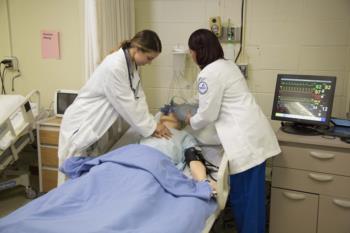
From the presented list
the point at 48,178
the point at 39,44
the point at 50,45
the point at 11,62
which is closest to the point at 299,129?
the point at 48,178

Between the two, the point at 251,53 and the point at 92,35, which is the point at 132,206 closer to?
the point at 92,35

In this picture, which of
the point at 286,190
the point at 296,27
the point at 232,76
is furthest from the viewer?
the point at 296,27

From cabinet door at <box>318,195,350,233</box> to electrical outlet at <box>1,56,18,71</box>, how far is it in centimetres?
284

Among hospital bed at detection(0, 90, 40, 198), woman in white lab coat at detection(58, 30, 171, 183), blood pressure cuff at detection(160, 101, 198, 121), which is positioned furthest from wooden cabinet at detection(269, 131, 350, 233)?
hospital bed at detection(0, 90, 40, 198)

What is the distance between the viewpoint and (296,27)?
2.70 m

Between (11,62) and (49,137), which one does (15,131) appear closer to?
(49,137)

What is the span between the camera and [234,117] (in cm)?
212

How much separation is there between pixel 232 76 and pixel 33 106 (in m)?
1.84

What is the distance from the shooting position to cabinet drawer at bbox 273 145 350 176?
2115 mm

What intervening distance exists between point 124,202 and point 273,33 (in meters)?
1.87

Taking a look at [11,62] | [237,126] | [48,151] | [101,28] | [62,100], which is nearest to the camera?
[237,126]

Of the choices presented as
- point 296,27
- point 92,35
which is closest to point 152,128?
point 92,35

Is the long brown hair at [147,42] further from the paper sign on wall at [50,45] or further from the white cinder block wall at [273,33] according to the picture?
the paper sign on wall at [50,45]

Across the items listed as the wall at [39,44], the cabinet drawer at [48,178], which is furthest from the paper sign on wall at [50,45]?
the cabinet drawer at [48,178]
